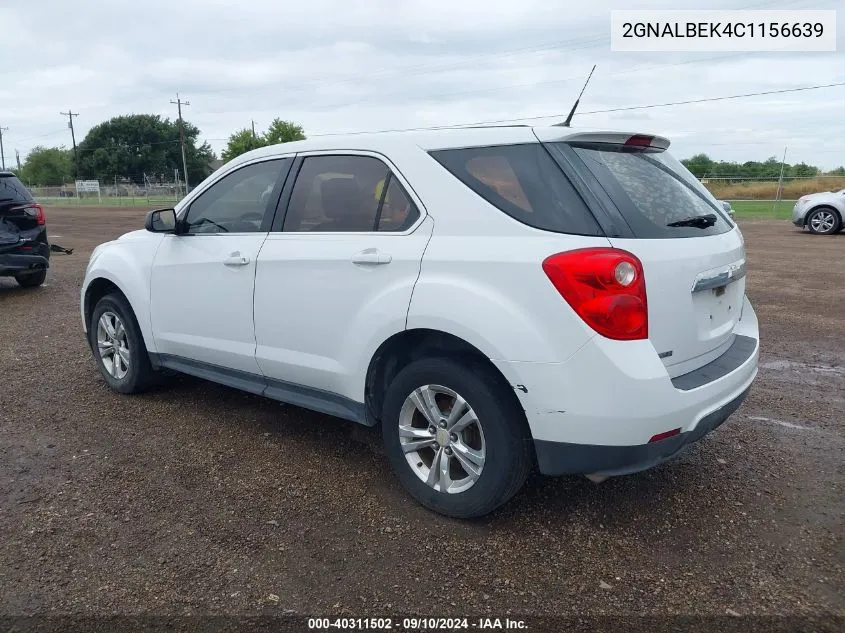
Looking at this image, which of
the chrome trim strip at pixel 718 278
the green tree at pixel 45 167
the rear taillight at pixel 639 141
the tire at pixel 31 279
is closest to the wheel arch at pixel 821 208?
the chrome trim strip at pixel 718 278

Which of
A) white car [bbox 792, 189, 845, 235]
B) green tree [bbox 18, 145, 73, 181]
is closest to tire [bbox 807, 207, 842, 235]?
white car [bbox 792, 189, 845, 235]

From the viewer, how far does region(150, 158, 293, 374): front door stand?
13.2 ft

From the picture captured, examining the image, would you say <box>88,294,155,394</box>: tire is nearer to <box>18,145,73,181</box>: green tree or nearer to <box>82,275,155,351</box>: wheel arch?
<box>82,275,155,351</box>: wheel arch

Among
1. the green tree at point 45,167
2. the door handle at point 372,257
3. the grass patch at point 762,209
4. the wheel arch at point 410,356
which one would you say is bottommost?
the grass patch at point 762,209

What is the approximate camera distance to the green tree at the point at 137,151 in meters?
88.9

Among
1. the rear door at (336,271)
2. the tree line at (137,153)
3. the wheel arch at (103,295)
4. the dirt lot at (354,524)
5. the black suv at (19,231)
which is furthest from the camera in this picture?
the tree line at (137,153)

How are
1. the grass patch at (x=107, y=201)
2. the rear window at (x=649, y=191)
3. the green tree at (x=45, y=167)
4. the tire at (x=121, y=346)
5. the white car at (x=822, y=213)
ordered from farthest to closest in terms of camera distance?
the green tree at (x=45, y=167) → the grass patch at (x=107, y=201) → the white car at (x=822, y=213) → the tire at (x=121, y=346) → the rear window at (x=649, y=191)

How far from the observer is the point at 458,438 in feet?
10.4

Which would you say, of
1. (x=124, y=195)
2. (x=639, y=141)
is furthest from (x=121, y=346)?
(x=124, y=195)

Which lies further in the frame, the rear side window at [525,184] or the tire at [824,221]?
the tire at [824,221]

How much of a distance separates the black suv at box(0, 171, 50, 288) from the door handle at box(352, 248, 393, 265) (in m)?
7.55

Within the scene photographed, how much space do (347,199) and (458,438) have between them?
1.38 metres

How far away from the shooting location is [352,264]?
3428mm

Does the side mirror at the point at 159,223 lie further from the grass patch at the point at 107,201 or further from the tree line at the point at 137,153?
the tree line at the point at 137,153
